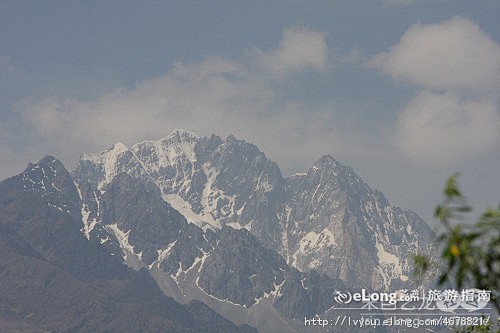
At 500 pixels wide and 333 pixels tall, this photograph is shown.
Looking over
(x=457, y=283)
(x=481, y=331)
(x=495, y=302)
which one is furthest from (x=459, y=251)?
(x=481, y=331)

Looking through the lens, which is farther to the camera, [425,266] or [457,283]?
[425,266]

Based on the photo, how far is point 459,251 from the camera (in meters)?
24.2

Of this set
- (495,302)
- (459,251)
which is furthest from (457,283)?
(495,302)

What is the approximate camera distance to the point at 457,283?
2455cm

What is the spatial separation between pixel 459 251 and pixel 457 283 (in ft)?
3.47

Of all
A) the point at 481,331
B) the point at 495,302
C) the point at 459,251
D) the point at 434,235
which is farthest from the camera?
the point at 481,331

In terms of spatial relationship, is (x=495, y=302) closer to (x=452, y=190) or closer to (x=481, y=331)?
(x=452, y=190)

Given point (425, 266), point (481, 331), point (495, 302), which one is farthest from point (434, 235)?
point (481, 331)

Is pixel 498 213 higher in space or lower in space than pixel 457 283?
higher

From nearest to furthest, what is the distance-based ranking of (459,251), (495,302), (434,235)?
(459,251) → (434,235) → (495,302)

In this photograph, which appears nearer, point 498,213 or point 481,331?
point 498,213

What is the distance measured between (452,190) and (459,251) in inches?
72.1

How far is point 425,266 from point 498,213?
3635mm

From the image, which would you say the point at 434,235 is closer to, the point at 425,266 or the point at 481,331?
the point at 425,266
